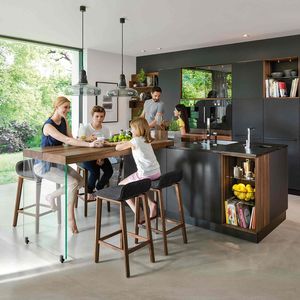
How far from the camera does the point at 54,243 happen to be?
349 centimetres

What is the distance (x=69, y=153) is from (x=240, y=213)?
1927 mm

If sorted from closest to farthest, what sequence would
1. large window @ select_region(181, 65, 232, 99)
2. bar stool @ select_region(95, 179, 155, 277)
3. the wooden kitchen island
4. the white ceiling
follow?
bar stool @ select_region(95, 179, 155, 277) → the wooden kitchen island → the white ceiling → large window @ select_region(181, 65, 232, 99)

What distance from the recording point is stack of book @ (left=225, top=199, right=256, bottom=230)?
12.3 ft

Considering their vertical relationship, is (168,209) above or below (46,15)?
below

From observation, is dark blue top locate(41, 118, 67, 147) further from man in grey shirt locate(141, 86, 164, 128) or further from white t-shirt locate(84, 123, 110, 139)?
man in grey shirt locate(141, 86, 164, 128)

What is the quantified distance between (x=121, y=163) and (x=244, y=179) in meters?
1.71

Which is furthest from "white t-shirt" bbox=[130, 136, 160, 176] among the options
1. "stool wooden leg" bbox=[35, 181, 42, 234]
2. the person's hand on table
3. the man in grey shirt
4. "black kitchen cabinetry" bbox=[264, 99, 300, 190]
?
"black kitchen cabinetry" bbox=[264, 99, 300, 190]

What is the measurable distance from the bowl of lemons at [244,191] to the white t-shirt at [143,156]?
3.13ft

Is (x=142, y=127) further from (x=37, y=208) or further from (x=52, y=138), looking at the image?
(x=37, y=208)

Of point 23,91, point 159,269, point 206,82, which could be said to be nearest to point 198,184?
point 159,269

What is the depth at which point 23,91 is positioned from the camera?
6.55 meters

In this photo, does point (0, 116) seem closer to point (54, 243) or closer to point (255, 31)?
point (54, 243)

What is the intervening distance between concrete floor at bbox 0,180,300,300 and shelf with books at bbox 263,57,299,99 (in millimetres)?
2676

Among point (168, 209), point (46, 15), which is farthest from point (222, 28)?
point (168, 209)
